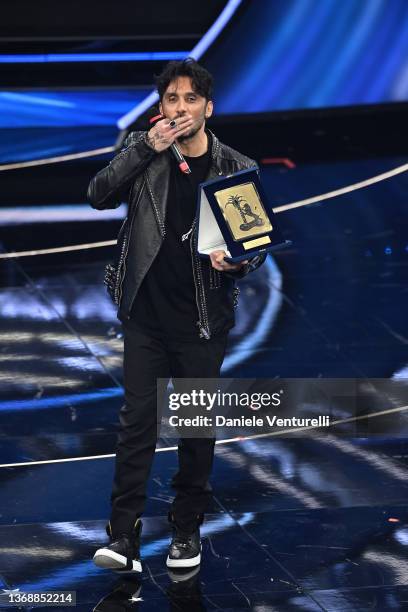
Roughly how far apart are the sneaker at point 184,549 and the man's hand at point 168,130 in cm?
163

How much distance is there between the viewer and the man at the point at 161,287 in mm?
5219

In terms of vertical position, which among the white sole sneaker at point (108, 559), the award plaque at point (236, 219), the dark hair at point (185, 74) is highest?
the dark hair at point (185, 74)

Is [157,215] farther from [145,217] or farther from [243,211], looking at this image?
[243,211]

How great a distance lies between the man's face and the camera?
202 inches

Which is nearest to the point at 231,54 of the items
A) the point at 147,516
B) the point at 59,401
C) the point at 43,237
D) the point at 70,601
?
the point at 43,237

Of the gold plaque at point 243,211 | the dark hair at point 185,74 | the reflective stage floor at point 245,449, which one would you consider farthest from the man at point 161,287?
the reflective stage floor at point 245,449

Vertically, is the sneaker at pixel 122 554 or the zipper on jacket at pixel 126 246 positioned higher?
the zipper on jacket at pixel 126 246

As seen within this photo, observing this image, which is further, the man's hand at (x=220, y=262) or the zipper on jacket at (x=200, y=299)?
the zipper on jacket at (x=200, y=299)

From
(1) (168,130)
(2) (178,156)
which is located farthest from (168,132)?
(2) (178,156)

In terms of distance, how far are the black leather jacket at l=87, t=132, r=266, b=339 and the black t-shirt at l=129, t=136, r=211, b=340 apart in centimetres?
3

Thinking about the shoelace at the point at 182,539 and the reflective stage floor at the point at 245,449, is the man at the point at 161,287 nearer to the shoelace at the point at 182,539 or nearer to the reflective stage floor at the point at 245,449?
the shoelace at the point at 182,539

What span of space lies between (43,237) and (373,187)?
3192 millimetres

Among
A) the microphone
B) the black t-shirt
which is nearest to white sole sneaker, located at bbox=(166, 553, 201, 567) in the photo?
the black t-shirt

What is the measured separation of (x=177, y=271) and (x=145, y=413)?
1.95ft
